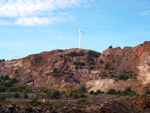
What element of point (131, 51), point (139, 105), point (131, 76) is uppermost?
point (131, 51)

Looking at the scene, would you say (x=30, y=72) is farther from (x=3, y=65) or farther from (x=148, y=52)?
(x=148, y=52)

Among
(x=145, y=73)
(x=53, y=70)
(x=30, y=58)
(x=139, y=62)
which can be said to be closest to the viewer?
(x=145, y=73)

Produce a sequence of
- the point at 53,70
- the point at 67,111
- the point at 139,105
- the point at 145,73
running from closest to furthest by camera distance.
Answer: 1. the point at 67,111
2. the point at 139,105
3. the point at 145,73
4. the point at 53,70

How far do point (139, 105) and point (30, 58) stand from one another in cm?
7057

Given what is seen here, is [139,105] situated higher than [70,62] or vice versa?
[70,62]

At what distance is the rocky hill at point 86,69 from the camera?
2413 inches

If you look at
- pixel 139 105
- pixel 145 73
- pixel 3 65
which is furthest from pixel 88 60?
pixel 139 105

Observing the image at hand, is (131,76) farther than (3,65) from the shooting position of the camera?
No

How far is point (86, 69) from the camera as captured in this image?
248 feet

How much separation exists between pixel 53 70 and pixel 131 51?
32.7 meters

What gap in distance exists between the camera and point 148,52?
7075 centimetres

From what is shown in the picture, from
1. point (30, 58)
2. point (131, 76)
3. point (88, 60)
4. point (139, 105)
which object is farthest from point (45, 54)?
point (139, 105)

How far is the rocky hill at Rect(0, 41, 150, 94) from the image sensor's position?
61.3 metres

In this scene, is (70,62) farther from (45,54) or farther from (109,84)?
(109,84)
